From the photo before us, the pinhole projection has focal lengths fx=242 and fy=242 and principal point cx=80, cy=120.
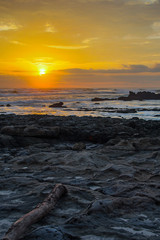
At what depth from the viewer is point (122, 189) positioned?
185 inches

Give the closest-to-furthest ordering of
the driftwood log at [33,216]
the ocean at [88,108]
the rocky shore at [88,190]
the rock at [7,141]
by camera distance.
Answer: the driftwood log at [33,216]
the rocky shore at [88,190]
the rock at [7,141]
the ocean at [88,108]

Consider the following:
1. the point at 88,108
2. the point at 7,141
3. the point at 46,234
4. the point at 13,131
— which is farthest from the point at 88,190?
the point at 88,108

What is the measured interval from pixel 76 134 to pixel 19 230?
8.70 meters

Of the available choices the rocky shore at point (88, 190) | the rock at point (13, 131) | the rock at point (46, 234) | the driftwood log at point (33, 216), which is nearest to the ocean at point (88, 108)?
the rock at point (13, 131)

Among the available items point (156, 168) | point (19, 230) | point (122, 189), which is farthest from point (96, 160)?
point (19, 230)

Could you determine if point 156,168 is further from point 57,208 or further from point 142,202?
point 57,208

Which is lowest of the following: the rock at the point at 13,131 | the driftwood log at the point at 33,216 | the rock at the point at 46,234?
the rock at the point at 46,234

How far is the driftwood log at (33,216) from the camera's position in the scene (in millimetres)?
2811

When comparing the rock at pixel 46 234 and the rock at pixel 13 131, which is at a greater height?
the rock at pixel 13 131

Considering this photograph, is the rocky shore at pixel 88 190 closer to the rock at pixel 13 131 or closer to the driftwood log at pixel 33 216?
the driftwood log at pixel 33 216

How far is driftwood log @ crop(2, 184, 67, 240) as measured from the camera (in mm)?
2811

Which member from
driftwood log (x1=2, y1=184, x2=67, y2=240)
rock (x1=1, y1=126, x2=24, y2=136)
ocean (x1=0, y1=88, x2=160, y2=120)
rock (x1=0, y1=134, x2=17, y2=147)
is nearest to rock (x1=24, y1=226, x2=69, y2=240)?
driftwood log (x1=2, y1=184, x2=67, y2=240)

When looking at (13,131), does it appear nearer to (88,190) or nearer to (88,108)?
(88,190)

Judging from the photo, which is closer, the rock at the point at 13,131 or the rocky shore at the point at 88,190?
the rocky shore at the point at 88,190
